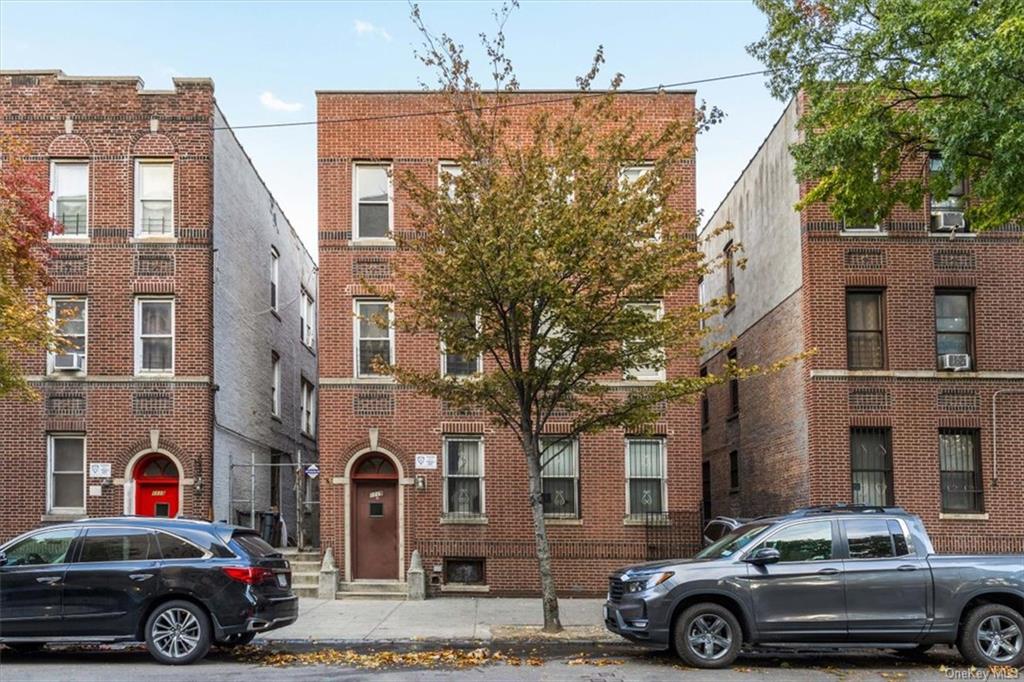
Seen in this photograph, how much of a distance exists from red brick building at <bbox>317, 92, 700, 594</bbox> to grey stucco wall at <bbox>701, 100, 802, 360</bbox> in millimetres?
2154

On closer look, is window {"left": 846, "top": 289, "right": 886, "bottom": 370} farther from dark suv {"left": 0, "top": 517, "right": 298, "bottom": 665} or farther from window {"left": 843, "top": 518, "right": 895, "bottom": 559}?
dark suv {"left": 0, "top": 517, "right": 298, "bottom": 665}

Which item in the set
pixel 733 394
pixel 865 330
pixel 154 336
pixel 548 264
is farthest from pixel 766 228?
pixel 154 336

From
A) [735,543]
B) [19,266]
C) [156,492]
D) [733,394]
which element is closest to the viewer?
[735,543]

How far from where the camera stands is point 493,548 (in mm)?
20797

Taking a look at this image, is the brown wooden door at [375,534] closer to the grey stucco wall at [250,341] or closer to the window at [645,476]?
the grey stucco wall at [250,341]

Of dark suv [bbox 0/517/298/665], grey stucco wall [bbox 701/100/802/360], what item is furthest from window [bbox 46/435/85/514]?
grey stucco wall [bbox 701/100/802/360]

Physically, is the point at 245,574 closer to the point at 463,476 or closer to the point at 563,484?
the point at 463,476

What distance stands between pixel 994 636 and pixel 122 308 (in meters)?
16.6

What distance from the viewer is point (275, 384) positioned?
27.1m

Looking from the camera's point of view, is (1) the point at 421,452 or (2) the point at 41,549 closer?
(2) the point at 41,549

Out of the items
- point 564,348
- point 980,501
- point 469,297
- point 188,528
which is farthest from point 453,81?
point 980,501

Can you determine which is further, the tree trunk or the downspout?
the downspout

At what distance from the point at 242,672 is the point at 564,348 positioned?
20.8 feet

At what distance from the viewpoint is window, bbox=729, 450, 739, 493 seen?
2566cm
